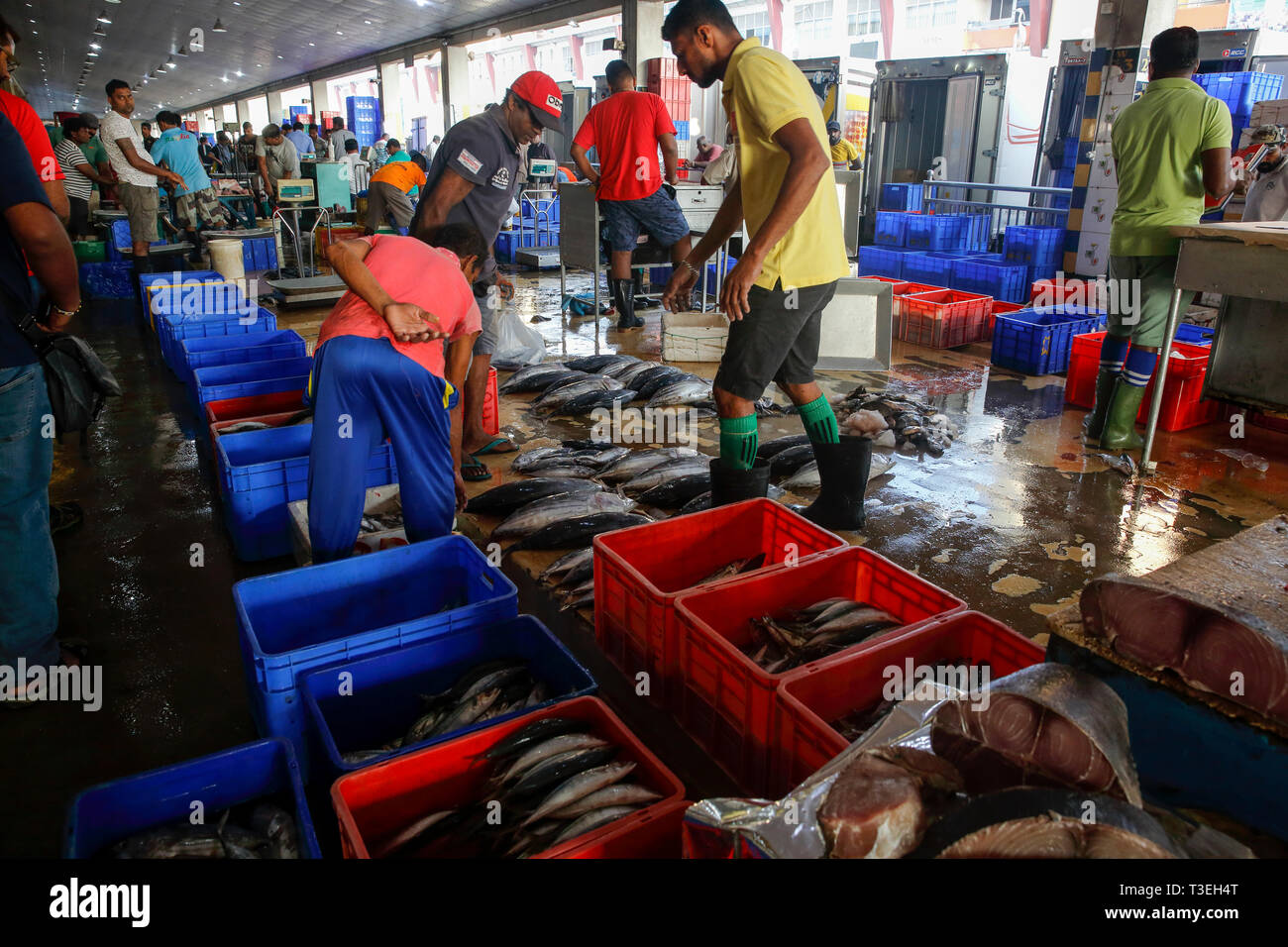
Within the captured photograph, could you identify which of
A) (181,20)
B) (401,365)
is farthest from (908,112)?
(181,20)

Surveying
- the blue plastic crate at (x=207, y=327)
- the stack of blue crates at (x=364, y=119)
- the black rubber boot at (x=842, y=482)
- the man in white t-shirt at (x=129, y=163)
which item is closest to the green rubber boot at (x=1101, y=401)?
the black rubber boot at (x=842, y=482)

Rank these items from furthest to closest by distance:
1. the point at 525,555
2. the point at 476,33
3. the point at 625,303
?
the point at 476,33, the point at 625,303, the point at 525,555

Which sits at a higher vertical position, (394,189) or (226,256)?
(394,189)

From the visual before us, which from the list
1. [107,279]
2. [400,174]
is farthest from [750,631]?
[107,279]

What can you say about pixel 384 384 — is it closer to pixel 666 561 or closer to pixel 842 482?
pixel 666 561

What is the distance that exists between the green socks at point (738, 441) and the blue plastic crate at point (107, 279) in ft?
35.1

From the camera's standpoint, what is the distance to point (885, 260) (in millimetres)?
11297

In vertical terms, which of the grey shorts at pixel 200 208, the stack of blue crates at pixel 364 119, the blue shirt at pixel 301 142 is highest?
the stack of blue crates at pixel 364 119

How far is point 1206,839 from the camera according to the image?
1461 millimetres

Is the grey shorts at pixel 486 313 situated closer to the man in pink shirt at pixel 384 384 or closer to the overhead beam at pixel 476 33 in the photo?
the man in pink shirt at pixel 384 384

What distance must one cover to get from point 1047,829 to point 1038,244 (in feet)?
32.4

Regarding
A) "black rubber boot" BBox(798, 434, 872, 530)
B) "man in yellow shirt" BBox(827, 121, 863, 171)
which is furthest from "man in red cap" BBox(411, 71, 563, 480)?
"man in yellow shirt" BBox(827, 121, 863, 171)

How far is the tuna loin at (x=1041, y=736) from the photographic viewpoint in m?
1.53

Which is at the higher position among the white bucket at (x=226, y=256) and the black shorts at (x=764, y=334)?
the white bucket at (x=226, y=256)
